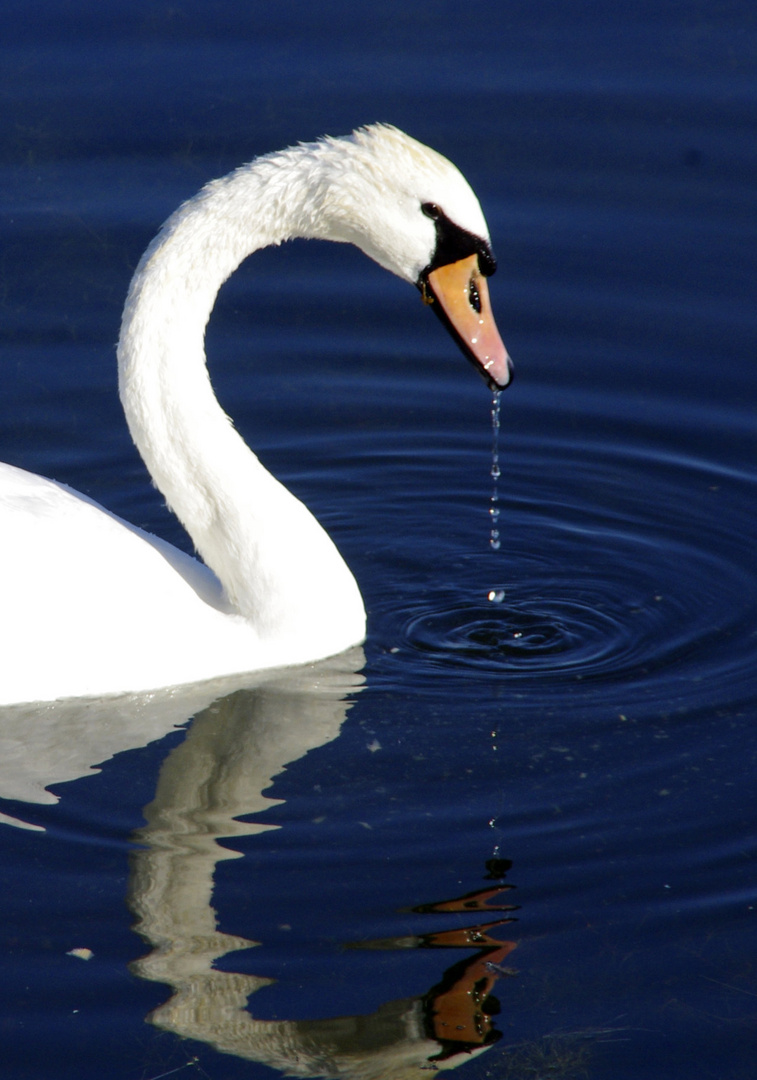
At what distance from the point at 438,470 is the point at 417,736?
8.26ft

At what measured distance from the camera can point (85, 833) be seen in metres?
5.88

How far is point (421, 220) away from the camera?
6.39 meters

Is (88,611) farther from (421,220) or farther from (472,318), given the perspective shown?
(421,220)

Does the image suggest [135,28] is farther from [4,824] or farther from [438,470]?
[4,824]

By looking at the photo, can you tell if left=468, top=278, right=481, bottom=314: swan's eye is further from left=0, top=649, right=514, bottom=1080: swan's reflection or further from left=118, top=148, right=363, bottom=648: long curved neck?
left=0, top=649, right=514, bottom=1080: swan's reflection

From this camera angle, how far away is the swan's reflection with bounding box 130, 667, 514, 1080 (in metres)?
4.95

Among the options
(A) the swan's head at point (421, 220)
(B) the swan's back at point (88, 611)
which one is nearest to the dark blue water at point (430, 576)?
(B) the swan's back at point (88, 611)

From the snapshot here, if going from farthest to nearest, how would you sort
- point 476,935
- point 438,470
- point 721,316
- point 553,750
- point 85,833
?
1. point 721,316
2. point 438,470
3. point 553,750
4. point 85,833
5. point 476,935

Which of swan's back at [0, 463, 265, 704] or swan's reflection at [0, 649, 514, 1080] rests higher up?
swan's back at [0, 463, 265, 704]

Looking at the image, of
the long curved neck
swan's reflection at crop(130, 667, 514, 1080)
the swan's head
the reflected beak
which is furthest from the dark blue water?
the swan's head

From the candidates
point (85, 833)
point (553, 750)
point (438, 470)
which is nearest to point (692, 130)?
point (438, 470)

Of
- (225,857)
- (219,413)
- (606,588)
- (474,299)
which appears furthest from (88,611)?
(606,588)

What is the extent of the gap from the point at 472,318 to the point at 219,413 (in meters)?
1.20

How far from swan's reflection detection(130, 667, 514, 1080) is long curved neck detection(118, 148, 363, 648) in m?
0.51
